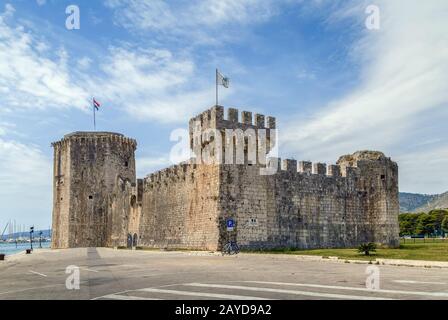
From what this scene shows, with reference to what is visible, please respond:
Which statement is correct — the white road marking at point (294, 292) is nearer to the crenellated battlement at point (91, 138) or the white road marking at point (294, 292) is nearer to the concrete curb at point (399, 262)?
the concrete curb at point (399, 262)

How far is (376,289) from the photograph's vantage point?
995 cm

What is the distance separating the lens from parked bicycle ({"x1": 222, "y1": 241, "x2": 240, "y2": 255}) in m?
25.1

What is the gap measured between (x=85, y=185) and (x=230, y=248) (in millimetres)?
33623

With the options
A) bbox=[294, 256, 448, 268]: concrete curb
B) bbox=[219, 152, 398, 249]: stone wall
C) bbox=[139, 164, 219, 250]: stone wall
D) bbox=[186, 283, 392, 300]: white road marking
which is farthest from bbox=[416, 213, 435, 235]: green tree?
bbox=[186, 283, 392, 300]: white road marking

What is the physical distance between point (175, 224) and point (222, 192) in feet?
24.6

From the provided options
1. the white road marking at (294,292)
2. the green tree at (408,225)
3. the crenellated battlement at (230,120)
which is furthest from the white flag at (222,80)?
the green tree at (408,225)

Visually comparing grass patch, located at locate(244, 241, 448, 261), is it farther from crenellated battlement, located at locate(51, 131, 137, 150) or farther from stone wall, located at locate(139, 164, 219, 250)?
crenellated battlement, located at locate(51, 131, 137, 150)

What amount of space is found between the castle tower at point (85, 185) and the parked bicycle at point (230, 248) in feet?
92.6

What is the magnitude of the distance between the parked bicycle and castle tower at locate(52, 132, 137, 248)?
28233mm

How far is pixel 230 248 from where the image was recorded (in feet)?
83.1

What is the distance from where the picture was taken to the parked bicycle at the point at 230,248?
25111 millimetres

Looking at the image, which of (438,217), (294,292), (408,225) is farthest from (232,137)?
(438,217)
